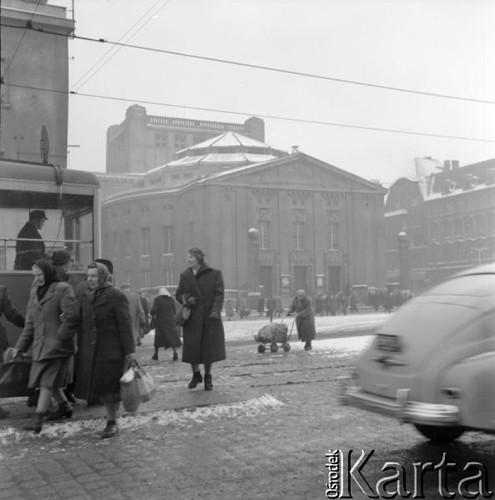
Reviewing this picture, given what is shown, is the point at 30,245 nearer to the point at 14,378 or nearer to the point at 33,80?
the point at 14,378

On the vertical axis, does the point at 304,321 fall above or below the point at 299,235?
below

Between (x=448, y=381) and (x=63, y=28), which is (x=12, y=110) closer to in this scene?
(x=63, y=28)

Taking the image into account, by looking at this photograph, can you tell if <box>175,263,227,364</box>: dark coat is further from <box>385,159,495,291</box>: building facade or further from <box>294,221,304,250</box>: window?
<box>294,221,304,250</box>: window

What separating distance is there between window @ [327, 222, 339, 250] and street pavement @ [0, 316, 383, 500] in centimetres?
5147

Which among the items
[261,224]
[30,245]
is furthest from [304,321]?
[261,224]

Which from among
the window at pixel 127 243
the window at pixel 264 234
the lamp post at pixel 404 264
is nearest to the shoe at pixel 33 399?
the lamp post at pixel 404 264

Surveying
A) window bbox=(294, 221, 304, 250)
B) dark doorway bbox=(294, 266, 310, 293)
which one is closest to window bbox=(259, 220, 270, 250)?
window bbox=(294, 221, 304, 250)

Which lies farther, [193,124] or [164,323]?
[193,124]

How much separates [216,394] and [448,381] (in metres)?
4.25

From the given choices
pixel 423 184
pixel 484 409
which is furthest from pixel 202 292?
pixel 423 184

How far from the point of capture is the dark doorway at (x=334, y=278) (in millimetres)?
59109

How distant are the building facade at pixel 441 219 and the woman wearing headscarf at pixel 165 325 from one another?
3808cm

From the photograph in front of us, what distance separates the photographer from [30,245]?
8.82 meters

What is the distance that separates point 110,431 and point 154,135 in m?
79.5
